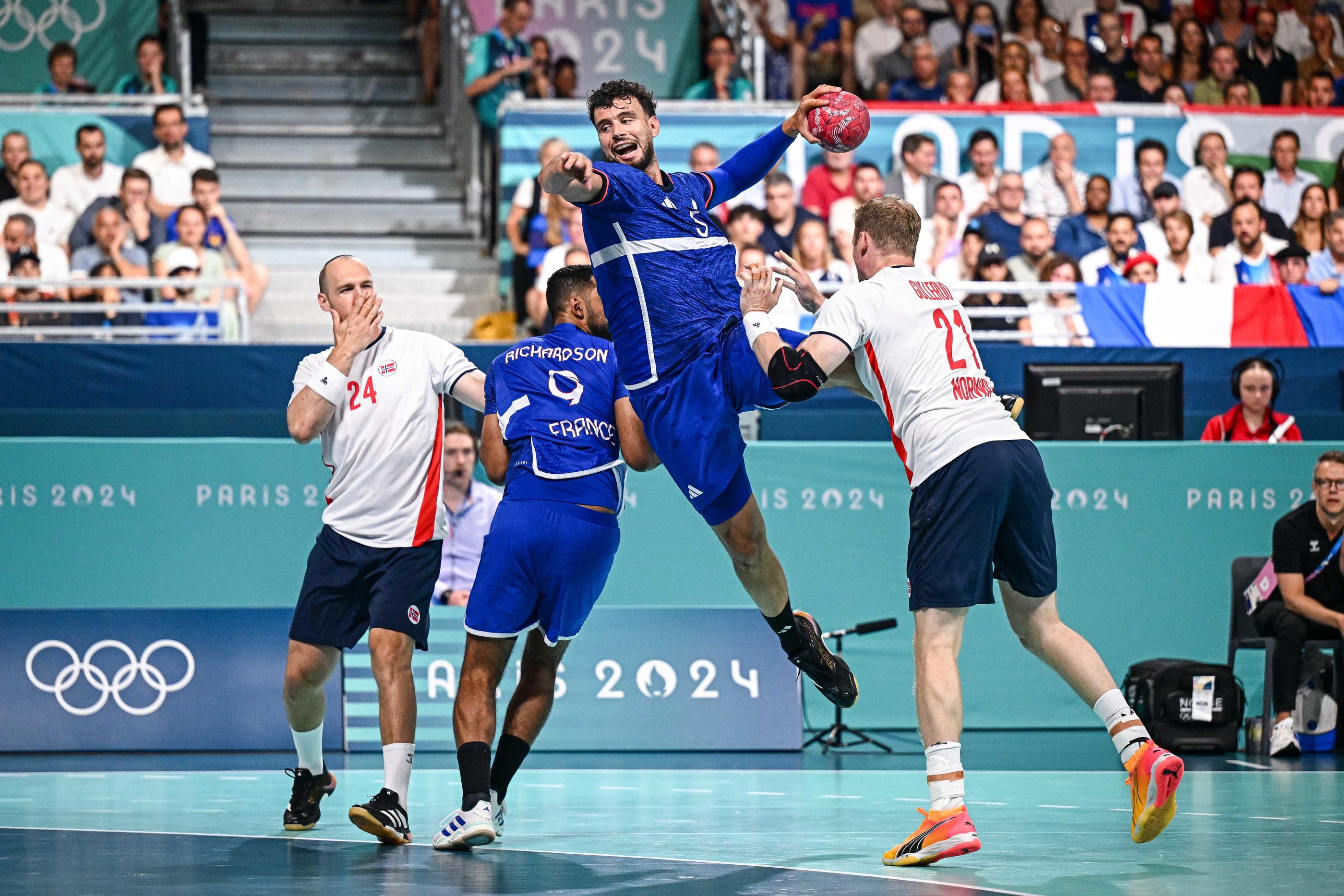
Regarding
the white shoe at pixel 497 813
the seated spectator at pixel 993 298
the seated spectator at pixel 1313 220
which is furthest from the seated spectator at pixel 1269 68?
the white shoe at pixel 497 813

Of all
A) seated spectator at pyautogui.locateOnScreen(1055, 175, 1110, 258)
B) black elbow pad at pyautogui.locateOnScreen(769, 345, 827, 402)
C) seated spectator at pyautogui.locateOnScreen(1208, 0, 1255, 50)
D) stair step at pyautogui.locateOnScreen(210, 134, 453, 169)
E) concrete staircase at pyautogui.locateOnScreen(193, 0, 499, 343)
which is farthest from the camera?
seated spectator at pyautogui.locateOnScreen(1208, 0, 1255, 50)

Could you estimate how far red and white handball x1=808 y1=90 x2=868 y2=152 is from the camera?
18.2ft

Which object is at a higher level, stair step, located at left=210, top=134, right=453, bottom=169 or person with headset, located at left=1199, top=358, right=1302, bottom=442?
stair step, located at left=210, top=134, right=453, bottom=169

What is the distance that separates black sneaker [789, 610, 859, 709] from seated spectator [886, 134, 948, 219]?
23.5 ft

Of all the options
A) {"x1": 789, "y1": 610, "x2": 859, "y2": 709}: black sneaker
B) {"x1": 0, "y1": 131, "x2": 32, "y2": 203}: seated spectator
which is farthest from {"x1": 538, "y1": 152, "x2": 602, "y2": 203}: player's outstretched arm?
{"x1": 0, "y1": 131, "x2": 32, "y2": 203}: seated spectator

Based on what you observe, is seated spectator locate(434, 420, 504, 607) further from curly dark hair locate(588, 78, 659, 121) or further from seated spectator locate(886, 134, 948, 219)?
seated spectator locate(886, 134, 948, 219)

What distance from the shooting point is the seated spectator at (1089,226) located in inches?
503

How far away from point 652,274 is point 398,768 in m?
2.03

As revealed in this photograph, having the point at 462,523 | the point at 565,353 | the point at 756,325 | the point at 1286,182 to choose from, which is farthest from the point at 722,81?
the point at 756,325

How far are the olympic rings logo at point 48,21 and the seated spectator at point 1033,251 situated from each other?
8.84 m

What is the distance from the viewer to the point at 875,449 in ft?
32.7

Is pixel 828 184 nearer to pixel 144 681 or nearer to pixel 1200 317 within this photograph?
pixel 1200 317

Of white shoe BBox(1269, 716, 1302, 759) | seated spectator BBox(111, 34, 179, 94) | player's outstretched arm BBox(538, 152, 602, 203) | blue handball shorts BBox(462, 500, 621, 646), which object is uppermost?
seated spectator BBox(111, 34, 179, 94)

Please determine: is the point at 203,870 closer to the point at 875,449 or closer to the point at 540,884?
the point at 540,884
